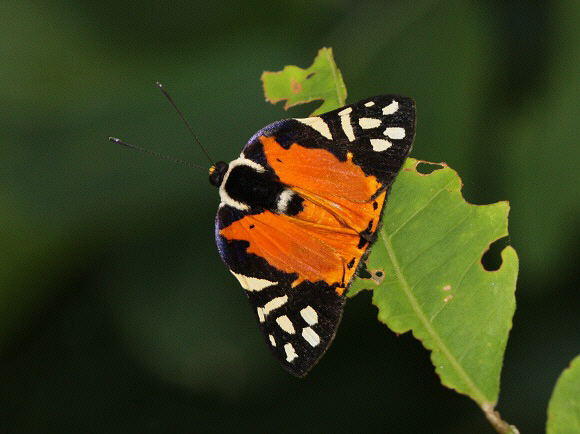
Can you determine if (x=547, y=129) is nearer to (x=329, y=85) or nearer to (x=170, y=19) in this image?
(x=329, y=85)

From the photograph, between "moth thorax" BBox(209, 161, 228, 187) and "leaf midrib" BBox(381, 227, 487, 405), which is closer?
"leaf midrib" BBox(381, 227, 487, 405)

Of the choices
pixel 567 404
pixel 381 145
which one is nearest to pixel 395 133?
pixel 381 145

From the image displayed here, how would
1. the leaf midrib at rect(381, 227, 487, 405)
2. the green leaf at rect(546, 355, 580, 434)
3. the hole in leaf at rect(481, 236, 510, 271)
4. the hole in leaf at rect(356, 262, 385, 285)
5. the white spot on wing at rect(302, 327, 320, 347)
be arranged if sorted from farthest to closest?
the hole in leaf at rect(481, 236, 510, 271) → the white spot on wing at rect(302, 327, 320, 347) → the hole in leaf at rect(356, 262, 385, 285) → the leaf midrib at rect(381, 227, 487, 405) → the green leaf at rect(546, 355, 580, 434)

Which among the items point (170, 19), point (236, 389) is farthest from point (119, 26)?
point (236, 389)

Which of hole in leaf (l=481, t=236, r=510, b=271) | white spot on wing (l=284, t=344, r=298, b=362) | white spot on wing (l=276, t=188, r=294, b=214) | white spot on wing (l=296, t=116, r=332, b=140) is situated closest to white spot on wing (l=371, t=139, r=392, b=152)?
white spot on wing (l=296, t=116, r=332, b=140)

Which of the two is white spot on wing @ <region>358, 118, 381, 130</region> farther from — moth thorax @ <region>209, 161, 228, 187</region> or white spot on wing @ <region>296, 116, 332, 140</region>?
moth thorax @ <region>209, 161, 228, 187</region>

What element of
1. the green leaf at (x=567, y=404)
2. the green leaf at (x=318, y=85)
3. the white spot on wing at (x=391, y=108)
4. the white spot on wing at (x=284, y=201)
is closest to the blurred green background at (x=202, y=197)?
the green leaf at (x=318, y=85)
